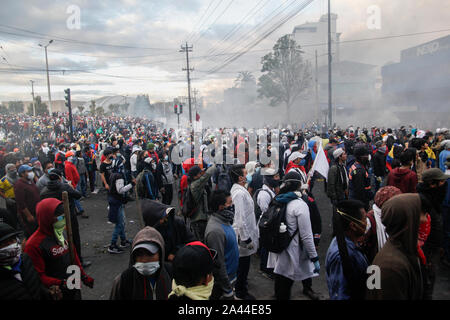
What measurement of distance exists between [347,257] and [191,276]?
118 cm

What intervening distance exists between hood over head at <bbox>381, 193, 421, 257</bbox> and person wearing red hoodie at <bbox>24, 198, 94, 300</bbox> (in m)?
3.07

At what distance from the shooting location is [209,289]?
2.25m

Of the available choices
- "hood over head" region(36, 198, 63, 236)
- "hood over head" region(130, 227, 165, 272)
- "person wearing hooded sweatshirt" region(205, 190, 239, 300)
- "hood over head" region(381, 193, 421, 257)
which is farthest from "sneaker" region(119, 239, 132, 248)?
"hood over head" region(381, 193, 421, 257)

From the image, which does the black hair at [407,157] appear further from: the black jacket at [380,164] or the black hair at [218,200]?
the black hair at [218,200]

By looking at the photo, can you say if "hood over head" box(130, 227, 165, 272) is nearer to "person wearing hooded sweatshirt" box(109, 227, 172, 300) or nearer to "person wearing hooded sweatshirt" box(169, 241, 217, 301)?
"person wearing hooded sweatshirt" box(109, 227, 172, 300)

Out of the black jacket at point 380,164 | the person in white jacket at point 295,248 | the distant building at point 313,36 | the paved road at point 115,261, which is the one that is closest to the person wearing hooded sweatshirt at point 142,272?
the person in white jacket at point 295,248

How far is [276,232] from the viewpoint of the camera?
368cm

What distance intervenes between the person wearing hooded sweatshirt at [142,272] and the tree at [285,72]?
2033 inches

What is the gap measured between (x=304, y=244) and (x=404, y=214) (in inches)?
69.0

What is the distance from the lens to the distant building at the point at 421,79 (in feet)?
119

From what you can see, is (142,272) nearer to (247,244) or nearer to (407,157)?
(247,244)
